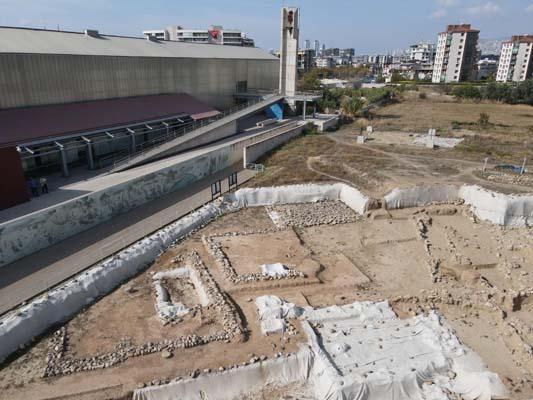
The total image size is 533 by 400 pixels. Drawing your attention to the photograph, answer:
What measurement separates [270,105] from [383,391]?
137 ft

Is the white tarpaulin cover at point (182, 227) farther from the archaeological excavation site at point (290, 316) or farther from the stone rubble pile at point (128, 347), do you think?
the stone rubble pile at point (128, 347)


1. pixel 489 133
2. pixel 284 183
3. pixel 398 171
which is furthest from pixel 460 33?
pixel 284 183

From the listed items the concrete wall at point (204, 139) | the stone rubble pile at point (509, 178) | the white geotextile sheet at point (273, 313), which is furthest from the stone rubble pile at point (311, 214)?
the stone rubble pile at point (509, 178)

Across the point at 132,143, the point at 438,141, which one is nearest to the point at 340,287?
the point at 132,143

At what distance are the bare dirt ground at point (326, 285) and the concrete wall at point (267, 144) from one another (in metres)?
2.00

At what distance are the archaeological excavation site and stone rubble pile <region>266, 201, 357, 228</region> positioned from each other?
8.7 inches

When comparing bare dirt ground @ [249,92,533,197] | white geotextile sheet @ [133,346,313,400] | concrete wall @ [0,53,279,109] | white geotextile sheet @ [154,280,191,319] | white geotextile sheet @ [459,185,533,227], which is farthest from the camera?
bare dirt ground @ [249,92,533,197]

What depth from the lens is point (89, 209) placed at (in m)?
20.7

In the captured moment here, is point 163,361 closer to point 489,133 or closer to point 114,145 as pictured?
point 114,145

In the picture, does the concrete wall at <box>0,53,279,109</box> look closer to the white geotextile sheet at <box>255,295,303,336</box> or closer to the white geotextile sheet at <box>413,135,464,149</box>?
the white geotextile sheet at <box>413,135,464,149</box>

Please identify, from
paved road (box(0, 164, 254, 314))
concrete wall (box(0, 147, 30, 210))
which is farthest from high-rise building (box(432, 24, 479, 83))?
concrete wall (box(0, 147, 30, 210))

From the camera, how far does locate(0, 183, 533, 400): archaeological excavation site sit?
12234 millimetres

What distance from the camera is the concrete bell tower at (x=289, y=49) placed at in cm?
4995

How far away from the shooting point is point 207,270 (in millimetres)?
18094
